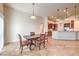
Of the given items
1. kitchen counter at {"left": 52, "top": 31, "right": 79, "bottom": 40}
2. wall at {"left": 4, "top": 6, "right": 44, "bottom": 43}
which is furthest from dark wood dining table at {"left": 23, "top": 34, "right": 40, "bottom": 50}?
kitchen counter at {"left": 52, "top": 31, "right": 79, "bottom": 40}

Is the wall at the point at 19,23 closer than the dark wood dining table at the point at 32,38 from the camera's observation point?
Yes

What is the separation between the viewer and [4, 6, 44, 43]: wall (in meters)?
3.85

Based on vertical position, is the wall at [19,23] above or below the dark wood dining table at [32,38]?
above

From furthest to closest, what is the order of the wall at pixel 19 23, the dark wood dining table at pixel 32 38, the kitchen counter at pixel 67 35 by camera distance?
the kitchen counter at pixel 67 35, the dark wood dining table at pixel 32 38, the wall at pixel 19 23

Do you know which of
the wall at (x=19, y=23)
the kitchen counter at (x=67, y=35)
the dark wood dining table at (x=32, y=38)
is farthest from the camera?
the kitchen counter at (x=67, y=35)

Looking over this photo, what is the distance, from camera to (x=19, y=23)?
4.01 m

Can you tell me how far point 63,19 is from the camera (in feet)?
19.9

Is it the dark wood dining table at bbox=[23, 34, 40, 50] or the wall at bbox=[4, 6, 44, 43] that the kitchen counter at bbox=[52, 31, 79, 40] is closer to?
the dark wood dining table at bbox=[23, 34, 40, 50]

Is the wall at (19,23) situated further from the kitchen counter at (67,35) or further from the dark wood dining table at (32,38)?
the kitchen counter at (67,35)

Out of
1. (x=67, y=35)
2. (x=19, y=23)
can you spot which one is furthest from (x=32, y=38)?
(x=67, y=35)

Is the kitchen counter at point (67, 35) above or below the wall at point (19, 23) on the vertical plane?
below

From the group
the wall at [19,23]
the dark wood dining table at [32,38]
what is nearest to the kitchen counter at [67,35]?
the dark wood dining table at [32,38]

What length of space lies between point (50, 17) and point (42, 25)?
0.70 metres

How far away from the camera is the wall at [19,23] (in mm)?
3846
